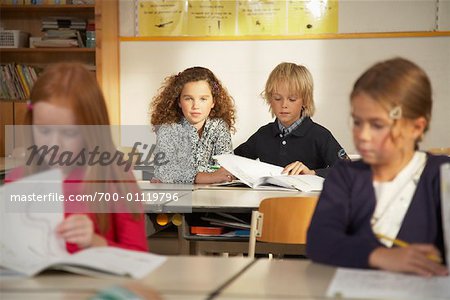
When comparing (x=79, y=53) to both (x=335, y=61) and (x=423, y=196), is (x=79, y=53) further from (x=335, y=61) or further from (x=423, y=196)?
(x=423, y=196)

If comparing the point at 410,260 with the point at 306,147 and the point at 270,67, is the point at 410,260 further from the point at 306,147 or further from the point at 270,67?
Answer: the point at 270,67

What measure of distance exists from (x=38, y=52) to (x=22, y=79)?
0.28 metres

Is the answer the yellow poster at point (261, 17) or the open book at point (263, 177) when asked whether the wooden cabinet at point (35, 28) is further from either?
the open book at point (263, 177)

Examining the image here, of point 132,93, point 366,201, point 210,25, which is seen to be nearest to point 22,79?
point 132,93

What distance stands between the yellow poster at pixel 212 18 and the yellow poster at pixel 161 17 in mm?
77

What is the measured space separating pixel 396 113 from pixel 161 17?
4.35m

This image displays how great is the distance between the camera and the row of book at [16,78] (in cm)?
565

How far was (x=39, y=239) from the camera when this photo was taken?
51.9 inches

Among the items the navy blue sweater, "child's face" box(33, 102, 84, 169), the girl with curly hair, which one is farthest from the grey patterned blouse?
"child's face" box(33, 102, 84, 169)

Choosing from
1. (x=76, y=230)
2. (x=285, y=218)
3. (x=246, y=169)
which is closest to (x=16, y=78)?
(x=246, y=169)

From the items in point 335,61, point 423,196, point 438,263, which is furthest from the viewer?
point 335,61

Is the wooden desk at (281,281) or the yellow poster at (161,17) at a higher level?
the yellow poster at (161,17)

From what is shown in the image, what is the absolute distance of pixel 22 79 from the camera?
5.68m

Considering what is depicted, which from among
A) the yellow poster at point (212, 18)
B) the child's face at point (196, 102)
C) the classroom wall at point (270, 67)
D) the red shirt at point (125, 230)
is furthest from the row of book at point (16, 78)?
the red shirt at point (125, 230)
